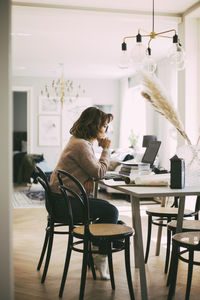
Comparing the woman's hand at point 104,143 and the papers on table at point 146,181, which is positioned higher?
the woman's hand at point 104,143

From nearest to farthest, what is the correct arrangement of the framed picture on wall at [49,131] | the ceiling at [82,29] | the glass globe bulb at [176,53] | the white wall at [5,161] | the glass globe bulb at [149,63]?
the white wall at [5,161] < the glass globe bulb at [176,53] < the glass globe bulb at [149,63] < the ceiling at [82,29] < the framed picture on wall at [49,131]

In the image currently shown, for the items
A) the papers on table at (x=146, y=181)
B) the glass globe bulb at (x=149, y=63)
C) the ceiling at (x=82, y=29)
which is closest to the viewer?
the papers on table at (x=146, y=181)

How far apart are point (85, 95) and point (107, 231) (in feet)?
26.6

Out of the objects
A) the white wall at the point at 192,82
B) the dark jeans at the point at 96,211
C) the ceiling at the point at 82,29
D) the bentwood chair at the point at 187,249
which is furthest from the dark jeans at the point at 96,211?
the ceiling at the point at 82,29

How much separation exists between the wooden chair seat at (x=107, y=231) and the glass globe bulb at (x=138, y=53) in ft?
5.58

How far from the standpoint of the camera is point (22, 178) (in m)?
8.66

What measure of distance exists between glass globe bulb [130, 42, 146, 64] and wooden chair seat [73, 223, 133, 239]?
5.58ft

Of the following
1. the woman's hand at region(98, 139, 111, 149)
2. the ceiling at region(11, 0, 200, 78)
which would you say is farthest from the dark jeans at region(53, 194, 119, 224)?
the ceiling at region(11, 0, 200, 78)

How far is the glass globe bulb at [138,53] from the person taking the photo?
3613 mm

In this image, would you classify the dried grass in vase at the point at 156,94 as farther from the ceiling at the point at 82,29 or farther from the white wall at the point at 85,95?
the white wall at the point at 85,95

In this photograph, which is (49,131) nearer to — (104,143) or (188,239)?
(104,143)

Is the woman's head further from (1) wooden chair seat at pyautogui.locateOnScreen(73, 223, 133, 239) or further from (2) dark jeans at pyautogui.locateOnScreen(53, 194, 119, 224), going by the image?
(1) wooden chair seat at pyautogui.locateOnScreen(73, 223, 133, 239)

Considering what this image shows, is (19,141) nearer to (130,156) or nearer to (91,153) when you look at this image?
(130,156)

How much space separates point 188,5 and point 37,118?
19.5 feet
